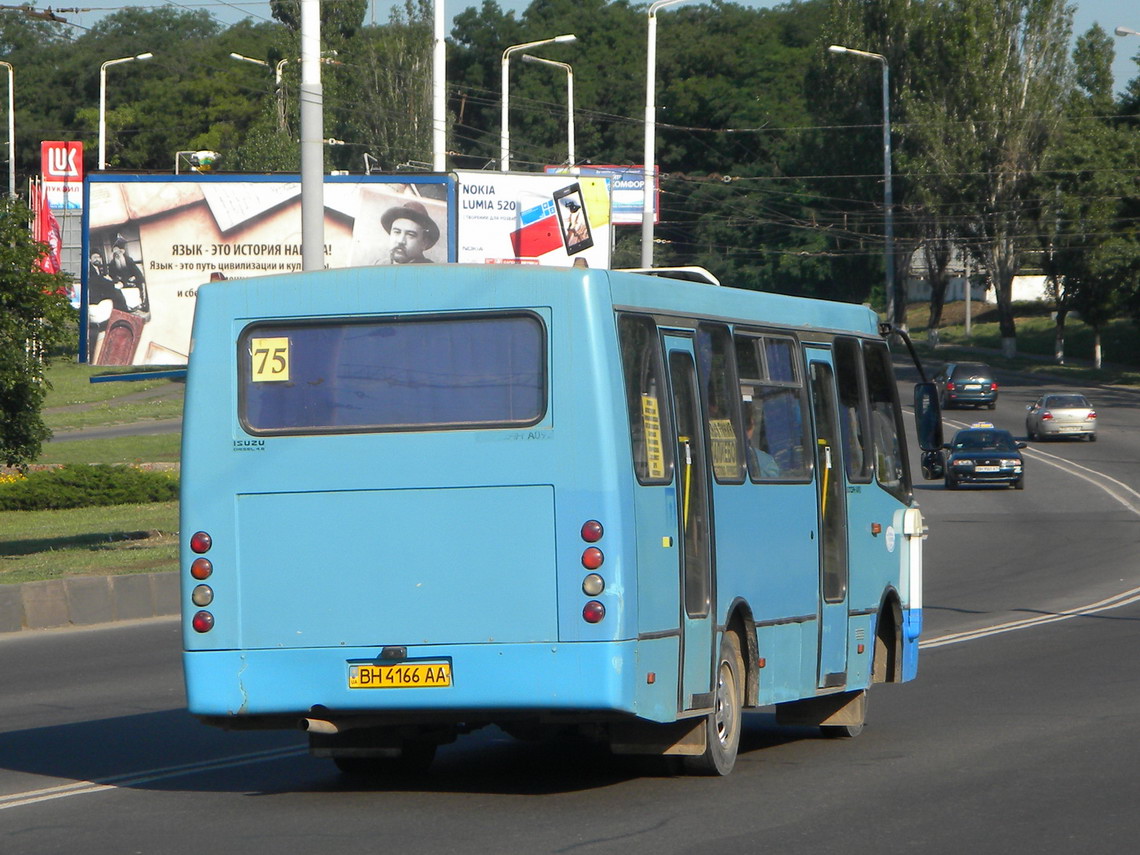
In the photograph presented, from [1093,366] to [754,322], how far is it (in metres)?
69.2

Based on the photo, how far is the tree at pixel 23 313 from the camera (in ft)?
69.0

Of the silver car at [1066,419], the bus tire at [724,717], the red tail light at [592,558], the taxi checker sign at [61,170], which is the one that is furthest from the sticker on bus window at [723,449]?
the taxi checker sign at [61,170]

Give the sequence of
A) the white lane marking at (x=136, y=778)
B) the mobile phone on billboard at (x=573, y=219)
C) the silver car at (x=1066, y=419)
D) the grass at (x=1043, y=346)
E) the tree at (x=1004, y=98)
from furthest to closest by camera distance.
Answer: the tree at (x=1004, y=98) → the grass at (x=1043, y=346) → the silver car at (x=1066, y=419) → the mobile phone on billboard at (x=573, y=219) → the white lane marking at (x=136, y=778)

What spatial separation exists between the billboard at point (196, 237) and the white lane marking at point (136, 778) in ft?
62.6

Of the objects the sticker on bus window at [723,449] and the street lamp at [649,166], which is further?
the street lamp at [649,166]

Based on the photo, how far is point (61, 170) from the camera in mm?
65125

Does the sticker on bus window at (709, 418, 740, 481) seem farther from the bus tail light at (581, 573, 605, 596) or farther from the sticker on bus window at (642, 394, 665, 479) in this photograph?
the bus tail light at (581, 573, 605, 596)

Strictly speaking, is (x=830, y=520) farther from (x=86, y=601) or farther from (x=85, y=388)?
(x=85, y=388)

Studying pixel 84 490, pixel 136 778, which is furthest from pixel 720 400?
pixel 84 490

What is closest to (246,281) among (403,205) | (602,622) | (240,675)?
(240,675)

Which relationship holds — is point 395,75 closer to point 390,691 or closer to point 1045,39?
point 1045,39

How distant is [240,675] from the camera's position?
324 inches

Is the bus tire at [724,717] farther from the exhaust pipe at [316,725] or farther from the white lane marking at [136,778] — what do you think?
the white lane marking at [136,778]

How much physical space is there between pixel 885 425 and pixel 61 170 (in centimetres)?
5846
